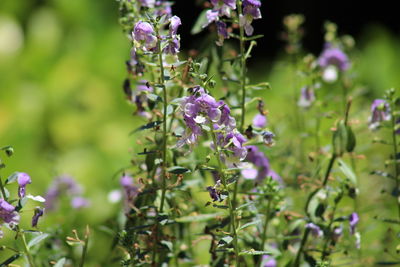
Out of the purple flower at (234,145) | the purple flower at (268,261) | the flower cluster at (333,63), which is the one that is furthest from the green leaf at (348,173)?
the flower cluster at (333,63)

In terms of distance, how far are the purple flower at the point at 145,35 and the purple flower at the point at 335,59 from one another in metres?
1.21

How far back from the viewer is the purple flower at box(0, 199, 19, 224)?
3.47ft

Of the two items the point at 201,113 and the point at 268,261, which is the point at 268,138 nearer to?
the point at 201,113

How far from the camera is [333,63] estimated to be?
7.20 feet

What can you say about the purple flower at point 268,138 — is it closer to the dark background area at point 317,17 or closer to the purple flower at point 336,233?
the purple flower at point 336,233

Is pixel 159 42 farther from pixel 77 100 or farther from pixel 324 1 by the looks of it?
pixel 324 1

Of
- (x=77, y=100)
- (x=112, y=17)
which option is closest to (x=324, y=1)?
(x=112, y=17)

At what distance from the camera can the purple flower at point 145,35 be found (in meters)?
1.06

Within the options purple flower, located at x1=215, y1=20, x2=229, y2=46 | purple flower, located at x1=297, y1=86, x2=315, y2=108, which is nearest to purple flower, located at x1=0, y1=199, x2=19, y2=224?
purple flower, located at x1=215, y1=20, x2=229, y2=46

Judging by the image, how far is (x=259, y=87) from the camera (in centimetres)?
131

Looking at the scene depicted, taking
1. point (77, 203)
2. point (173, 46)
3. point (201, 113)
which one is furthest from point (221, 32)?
point (77, 203)

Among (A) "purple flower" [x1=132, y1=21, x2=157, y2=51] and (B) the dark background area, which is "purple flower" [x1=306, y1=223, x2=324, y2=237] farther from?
→ (B) the dark background area

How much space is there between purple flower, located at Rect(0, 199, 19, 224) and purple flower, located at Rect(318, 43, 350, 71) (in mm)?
1371

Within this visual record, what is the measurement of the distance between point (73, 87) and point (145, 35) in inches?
105
